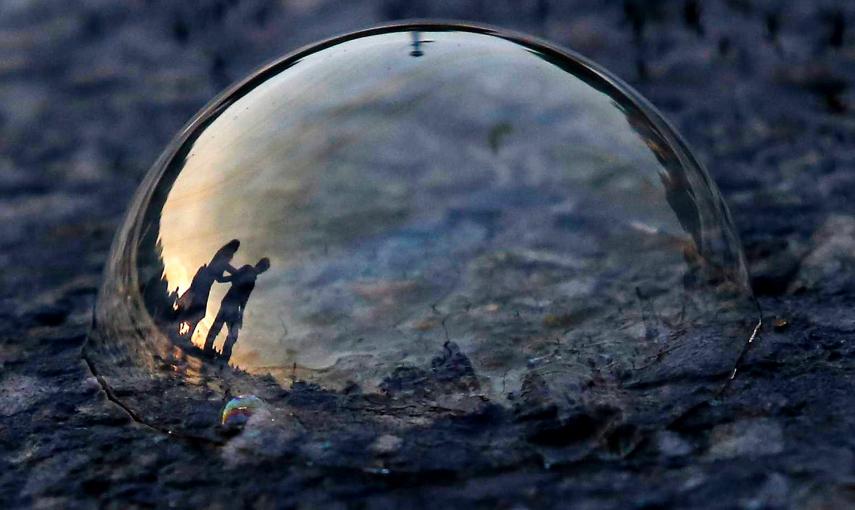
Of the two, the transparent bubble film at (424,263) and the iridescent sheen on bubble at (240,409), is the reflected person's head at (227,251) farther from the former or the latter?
the iridescent sheen on bubble at (240,409)

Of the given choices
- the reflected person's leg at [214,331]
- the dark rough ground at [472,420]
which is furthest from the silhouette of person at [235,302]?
the dark rough ground at [472,420]

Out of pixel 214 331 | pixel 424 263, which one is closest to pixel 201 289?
pixel 214 331

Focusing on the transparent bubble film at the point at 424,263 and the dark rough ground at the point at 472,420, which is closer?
the dark rough ground at the point at 472,420

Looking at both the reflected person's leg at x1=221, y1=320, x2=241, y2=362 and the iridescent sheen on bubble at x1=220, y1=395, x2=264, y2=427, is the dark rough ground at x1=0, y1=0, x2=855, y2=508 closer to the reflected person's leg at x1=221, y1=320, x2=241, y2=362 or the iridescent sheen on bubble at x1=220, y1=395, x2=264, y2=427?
the iridescent sheen on bubble at x1=220, y1=395, x2=264, y2=427

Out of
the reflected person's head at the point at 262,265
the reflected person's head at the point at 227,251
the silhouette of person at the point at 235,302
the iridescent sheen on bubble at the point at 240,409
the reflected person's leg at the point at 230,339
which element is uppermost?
the reflected person's head at the point at 227,251

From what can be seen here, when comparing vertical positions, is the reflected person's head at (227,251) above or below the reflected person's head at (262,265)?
above

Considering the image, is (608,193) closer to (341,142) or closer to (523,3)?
(341,142)

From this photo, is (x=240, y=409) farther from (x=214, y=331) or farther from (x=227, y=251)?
(x=227, y=251)

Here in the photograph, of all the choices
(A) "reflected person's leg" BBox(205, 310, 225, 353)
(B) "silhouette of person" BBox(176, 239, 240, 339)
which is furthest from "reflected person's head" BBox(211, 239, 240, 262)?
(A) "reflected person's leg" BBox(205, 310, 225, 353)
